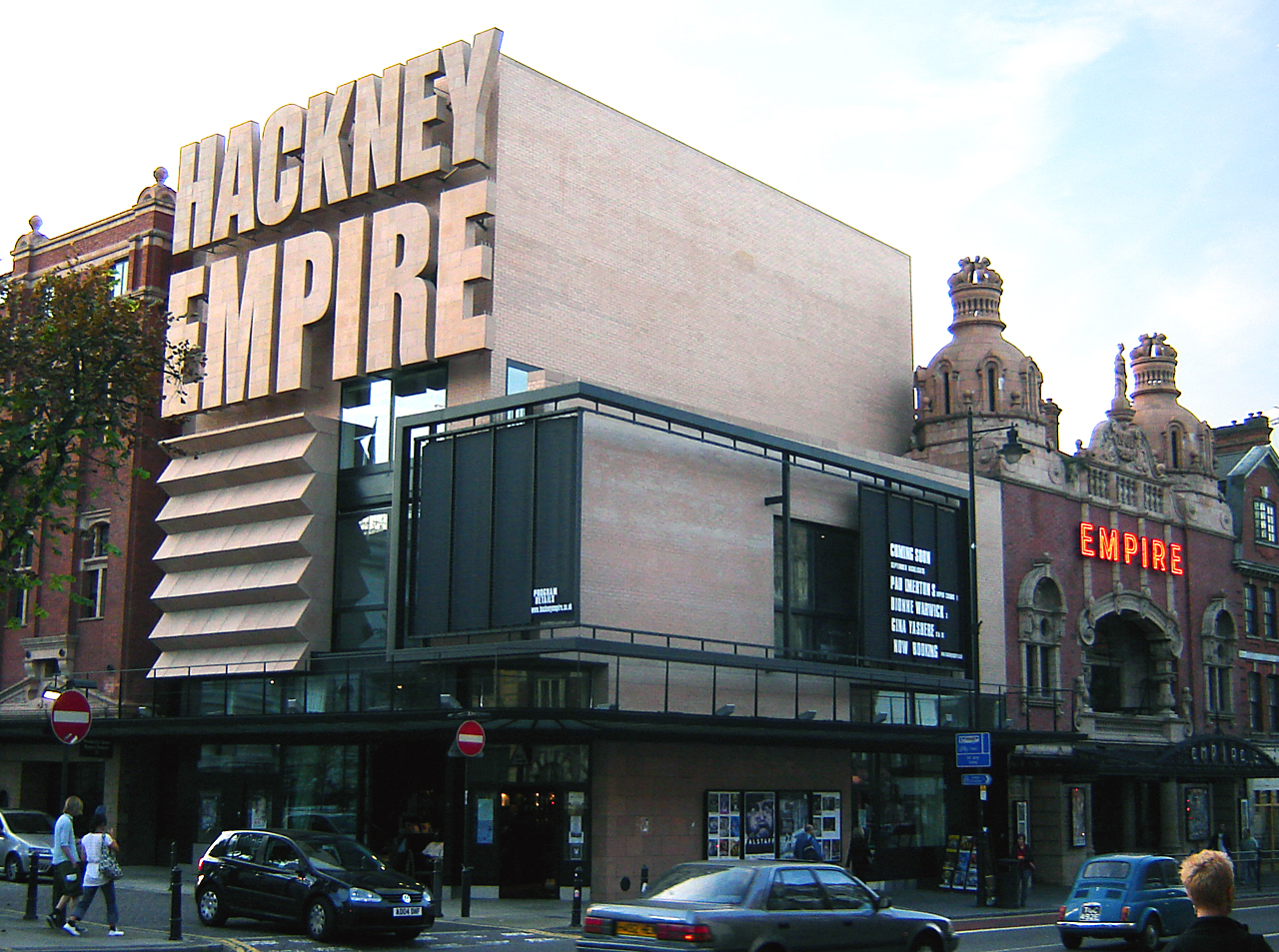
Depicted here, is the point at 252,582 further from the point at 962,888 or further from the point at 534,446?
the point at 962,888

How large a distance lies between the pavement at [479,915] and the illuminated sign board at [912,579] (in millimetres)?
6103

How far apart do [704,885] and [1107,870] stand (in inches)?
457

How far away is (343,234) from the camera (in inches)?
1394

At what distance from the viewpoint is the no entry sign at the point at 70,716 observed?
62.6 ft

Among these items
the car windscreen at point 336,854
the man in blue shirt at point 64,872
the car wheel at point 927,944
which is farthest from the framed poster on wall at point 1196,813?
the man in blue shirt at point 64,872

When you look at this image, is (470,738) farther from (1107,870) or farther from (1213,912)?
(1213,912)

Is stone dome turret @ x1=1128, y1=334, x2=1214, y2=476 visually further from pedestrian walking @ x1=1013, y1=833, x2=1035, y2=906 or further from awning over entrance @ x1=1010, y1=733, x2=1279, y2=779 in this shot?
pedestrian walking @ x1=1013, y1=833, x2=1035, y2=906

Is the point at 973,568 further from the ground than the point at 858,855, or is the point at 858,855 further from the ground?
the point at 973,568

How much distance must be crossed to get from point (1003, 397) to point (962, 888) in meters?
15.1

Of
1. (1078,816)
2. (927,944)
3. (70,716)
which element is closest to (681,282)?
(1078,816)

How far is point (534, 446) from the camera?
94.8 feet

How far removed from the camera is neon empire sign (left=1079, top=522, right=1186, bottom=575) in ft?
145

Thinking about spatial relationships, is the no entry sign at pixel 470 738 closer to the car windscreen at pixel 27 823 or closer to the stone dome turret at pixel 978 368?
the car windscreen at pixel 27 823

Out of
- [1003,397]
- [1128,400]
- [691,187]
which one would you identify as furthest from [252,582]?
[1128,400]
